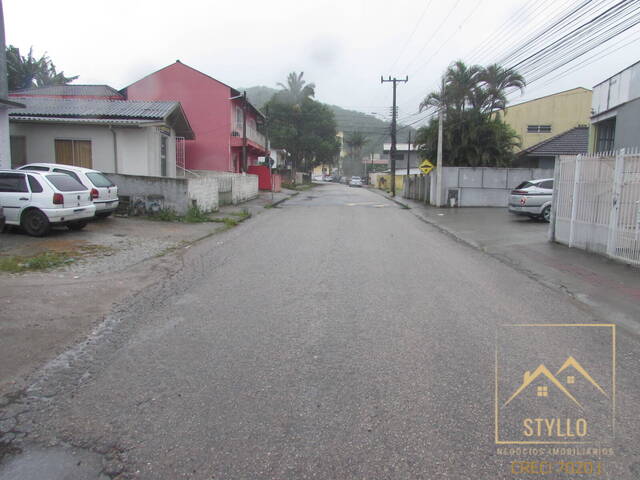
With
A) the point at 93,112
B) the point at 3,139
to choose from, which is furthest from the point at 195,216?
the point at 93,112

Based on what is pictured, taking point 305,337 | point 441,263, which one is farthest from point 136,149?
point 305,337

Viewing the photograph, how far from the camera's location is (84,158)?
1939cm

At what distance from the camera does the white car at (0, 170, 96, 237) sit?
37.2ft

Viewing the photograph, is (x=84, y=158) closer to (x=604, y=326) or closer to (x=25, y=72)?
(x=604, y=326)

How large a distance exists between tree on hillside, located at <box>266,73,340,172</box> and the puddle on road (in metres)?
58.5

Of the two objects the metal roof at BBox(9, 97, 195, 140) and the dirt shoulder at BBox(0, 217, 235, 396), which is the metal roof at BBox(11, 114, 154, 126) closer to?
the metal roof at BBox(9, 97, 195, 140)

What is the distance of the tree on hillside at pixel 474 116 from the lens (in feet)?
103

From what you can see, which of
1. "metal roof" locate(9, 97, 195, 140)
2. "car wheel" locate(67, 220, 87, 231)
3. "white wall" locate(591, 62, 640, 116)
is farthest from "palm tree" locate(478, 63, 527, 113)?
"car wheel" locate(67, 220, 87, 231)

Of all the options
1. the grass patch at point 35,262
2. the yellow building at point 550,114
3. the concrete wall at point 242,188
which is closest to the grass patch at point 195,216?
the grass patch at point 35,262

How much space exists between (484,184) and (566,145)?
28.2 ft

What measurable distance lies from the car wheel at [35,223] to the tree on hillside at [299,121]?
4983cm

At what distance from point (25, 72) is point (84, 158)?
2461 cm

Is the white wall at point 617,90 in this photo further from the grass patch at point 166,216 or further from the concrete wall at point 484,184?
the grass patch at point 166,216

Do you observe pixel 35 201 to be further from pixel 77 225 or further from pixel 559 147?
pixel 559 147
